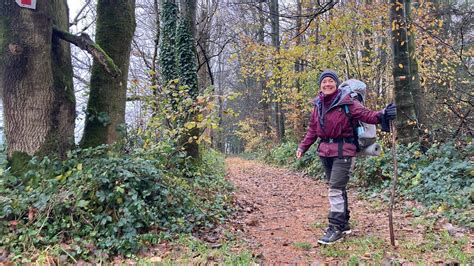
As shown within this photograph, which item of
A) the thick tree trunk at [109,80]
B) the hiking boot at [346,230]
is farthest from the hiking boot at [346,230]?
the thick tree trunk at [109,80]

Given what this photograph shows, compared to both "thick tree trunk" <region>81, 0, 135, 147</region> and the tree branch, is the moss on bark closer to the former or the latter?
"thick tree trunk" <region>81, 0, 135, 147</region>

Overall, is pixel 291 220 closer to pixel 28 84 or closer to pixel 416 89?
pixel 28 84

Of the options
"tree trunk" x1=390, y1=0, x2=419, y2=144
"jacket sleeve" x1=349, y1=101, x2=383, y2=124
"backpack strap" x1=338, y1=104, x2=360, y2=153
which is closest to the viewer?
"jacket sleeve" x1=349, y1=101, x2=383, y2=124

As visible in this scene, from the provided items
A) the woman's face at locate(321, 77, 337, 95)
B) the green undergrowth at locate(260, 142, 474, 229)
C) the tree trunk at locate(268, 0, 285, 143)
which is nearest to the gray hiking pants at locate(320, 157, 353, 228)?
the woman's face at locate(321, 77, 337, 95)

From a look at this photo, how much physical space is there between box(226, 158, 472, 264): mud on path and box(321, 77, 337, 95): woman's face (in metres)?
1.92

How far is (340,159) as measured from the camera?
4.52m

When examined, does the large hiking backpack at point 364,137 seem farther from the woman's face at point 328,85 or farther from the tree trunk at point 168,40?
the tree trunk at point 168,40

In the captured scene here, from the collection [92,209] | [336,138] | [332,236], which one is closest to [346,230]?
[332,236]

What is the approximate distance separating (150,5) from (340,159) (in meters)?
14.9

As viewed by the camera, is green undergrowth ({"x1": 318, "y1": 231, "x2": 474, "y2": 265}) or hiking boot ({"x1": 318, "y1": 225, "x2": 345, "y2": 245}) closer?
green undergrowth ({"x1": 318, "y1": 231, "x2": 474, "y2": 265})

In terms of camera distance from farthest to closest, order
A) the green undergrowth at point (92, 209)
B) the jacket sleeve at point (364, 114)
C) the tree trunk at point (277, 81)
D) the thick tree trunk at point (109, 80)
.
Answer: the tree trunk at point (277, 81)
the thick tree trunk at point (109, 80)
the jacket sleeve at point (364, 114)
the green undergrowth at point (92, 209)

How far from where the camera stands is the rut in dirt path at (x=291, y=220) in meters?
4.33

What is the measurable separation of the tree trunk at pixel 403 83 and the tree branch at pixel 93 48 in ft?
20.3

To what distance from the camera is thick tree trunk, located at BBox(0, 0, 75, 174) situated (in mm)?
5000
